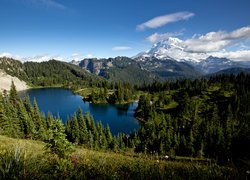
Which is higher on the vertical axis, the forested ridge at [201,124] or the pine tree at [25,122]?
the pine tree at [25,122]

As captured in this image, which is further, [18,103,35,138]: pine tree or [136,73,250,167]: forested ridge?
[136,73,250,167]: forested ridge

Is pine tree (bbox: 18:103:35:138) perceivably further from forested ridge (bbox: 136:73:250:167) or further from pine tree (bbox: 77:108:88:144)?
forested ridge (bbox: 136:73:250:167)

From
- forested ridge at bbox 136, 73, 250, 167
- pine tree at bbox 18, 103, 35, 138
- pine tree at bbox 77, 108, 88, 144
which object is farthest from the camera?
pine tree at bbox 77, 108, 88, 144

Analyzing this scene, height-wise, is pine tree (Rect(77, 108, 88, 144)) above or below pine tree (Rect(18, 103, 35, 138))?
below

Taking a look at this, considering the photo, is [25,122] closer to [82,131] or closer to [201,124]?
[82,131]

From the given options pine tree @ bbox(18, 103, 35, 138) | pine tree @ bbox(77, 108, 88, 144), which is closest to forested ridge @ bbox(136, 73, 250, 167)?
pine tree @ bbox(77, 108, 88, 144)

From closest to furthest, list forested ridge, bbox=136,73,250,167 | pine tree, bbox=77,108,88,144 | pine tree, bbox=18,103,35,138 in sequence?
pine tree, bbox=18,103,35,138
forested ridge, bbox=136,73,250,167
pine tree, bbox=77,108,88,144

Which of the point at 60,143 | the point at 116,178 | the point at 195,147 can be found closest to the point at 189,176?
the point at 116,178

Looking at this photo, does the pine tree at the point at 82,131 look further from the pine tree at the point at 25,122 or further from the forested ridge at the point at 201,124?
the forested ridge at the point at 201,124

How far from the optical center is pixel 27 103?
3145 inches

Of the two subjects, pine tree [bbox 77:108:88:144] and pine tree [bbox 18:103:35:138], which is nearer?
pine tree [bbox 18:103:35:138]

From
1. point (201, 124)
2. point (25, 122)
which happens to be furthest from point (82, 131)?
point (201, 124)

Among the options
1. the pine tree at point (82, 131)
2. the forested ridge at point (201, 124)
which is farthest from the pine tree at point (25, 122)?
the forested ridge at point (201, 124)

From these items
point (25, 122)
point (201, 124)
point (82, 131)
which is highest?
point (25, 122)
